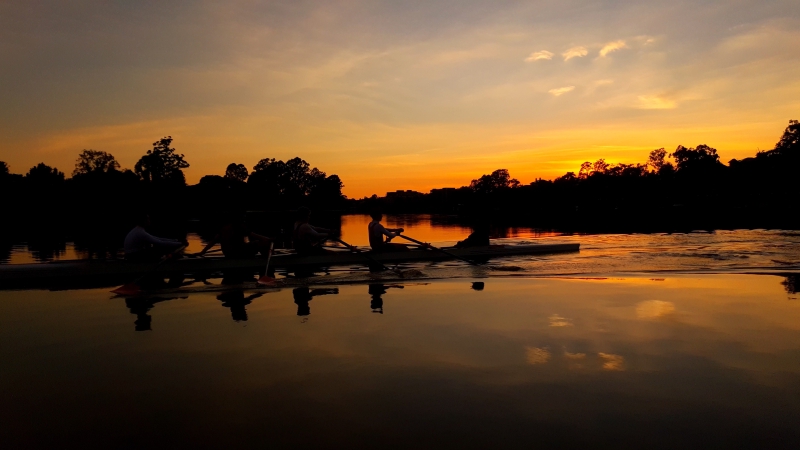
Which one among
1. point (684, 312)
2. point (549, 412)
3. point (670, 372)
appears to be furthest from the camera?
point (684, 312)

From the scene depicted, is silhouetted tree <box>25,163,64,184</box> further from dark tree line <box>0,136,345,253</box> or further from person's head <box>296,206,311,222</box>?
person's head <box>296,206,311,222</box>

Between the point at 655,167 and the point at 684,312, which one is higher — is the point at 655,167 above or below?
above

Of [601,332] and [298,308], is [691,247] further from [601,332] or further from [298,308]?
[298,308]

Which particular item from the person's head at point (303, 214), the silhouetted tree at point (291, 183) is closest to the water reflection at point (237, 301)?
the person's head at point (303, 214)

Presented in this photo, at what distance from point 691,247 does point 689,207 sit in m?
90.1

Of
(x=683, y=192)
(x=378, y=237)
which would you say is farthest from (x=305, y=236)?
(x=683, y=192)

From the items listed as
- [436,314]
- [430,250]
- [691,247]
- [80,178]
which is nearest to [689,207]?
[691,247]

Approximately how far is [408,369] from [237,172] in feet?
474

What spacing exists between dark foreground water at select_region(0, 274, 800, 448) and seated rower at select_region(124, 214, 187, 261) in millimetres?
3487

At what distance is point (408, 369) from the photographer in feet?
21.0

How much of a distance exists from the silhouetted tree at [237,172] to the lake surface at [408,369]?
135847 mm

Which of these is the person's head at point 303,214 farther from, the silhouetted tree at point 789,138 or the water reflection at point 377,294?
the silhouetted tree at point 789,138

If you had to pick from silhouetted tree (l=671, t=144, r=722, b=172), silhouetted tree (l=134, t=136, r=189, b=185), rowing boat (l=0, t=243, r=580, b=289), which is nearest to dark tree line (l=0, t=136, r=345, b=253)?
silhouetted tree (l=134, t=136, r=189, b=185)

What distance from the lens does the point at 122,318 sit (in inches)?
381
